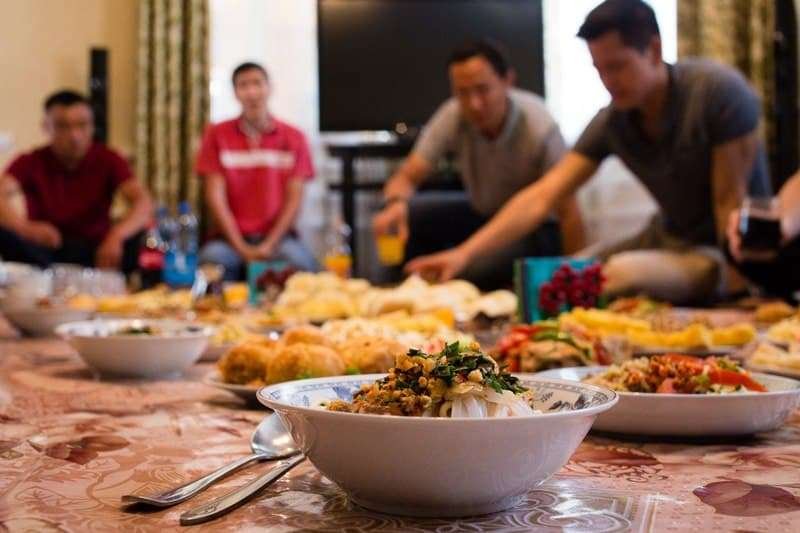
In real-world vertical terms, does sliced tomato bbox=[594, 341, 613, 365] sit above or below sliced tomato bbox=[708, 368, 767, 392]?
below

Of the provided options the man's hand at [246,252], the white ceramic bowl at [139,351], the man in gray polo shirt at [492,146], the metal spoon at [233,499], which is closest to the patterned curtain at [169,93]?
the man's hand at [246,252]

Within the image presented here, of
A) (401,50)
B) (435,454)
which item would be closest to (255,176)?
(401,50)

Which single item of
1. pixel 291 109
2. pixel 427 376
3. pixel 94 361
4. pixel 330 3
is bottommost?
pixel 94 361

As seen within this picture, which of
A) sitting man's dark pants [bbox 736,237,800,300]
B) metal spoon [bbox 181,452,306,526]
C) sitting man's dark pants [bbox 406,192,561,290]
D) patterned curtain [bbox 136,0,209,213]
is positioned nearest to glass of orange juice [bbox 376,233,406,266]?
sitting man's dark pants [bbox 406,192,561,290]

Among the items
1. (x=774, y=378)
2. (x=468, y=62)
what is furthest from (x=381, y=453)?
(x=468, y=62)

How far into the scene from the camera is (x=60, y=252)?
4.15m

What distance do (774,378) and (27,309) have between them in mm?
1380

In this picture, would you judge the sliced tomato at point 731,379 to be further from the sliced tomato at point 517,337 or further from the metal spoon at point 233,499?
the metal spoon at point 233,499

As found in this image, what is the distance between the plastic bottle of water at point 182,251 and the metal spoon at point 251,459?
264cm

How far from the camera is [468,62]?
3.52 meters

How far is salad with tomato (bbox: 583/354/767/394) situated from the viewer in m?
0.84

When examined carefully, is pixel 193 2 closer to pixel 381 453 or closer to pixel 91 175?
pixel 91 175

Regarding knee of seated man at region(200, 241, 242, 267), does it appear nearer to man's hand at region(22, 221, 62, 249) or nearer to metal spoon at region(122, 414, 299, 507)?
man's hand at region(22, 221, 62, 249)

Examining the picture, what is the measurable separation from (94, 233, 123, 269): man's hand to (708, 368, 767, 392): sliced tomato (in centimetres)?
362
